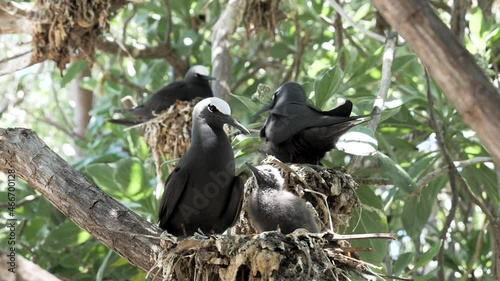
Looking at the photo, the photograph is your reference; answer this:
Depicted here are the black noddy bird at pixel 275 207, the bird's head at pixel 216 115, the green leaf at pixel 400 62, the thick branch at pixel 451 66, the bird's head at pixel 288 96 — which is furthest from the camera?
the green leaf at pixel 400 62

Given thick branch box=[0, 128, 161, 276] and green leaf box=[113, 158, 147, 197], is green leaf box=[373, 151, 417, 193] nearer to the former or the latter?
thick branch box=[0, 128, 161, 276]

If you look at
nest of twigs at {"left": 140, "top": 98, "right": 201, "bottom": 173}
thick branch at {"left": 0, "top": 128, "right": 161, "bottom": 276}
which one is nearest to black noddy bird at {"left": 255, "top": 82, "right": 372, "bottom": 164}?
nest of twigs at {"left": 140, "top": 98, "right": 201, "bottom": 173}

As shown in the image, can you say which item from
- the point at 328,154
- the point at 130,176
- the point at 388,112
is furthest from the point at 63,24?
the point at 388,112

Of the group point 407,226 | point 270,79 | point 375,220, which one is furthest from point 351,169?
point 270,79

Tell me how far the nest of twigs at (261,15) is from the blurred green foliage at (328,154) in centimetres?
20

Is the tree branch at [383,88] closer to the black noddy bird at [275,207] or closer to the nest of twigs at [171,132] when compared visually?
the black noddy bird at [275,207]

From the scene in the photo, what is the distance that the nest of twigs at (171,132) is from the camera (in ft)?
18.5

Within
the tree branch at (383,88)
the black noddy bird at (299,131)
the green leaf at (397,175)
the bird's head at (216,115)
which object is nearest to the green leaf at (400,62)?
the tree branch at (383,88)

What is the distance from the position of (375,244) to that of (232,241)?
167 cm

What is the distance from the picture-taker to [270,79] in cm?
845

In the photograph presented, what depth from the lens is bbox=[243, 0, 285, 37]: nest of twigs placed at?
250 inches

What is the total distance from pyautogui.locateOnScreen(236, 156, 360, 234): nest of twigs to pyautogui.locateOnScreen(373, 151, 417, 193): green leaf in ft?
1.15

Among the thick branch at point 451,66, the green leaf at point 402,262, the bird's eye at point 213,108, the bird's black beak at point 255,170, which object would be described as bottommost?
the green leaf at point 402,262

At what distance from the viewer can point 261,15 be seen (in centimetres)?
637
